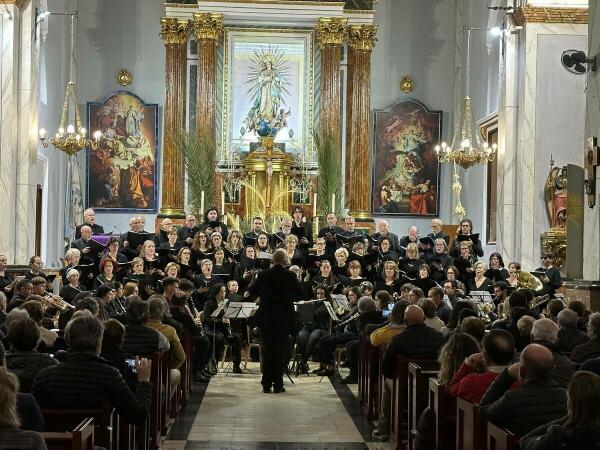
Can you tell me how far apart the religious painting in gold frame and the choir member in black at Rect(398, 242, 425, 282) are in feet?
25.6

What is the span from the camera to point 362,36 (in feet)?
76.5

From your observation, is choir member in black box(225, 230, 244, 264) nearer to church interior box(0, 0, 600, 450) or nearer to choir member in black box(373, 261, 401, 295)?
church interior box(0, 0, 600, 450)

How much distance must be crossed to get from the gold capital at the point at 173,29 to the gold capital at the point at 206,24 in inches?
16.0

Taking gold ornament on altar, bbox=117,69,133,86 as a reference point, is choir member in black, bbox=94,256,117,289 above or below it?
below

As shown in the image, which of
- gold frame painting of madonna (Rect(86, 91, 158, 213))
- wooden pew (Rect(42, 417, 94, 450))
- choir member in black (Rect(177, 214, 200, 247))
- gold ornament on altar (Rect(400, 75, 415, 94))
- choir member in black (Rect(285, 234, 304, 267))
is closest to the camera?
wooden pew (Rect(42, 417, 94, 450))

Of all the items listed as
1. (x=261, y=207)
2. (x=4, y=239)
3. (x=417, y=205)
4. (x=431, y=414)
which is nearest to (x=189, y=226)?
(x=4, y=239)

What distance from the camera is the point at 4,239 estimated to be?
16453 mm

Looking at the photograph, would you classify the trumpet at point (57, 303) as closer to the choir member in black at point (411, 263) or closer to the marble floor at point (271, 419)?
the marble floor at point (271, 419)

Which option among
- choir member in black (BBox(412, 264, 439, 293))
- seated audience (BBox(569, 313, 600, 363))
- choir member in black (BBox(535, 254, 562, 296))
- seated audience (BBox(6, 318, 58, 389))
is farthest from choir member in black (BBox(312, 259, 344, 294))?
seated audience (BBox(6, 318, 58, 389))

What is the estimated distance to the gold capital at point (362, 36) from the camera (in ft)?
76.4

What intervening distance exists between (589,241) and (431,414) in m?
6.47

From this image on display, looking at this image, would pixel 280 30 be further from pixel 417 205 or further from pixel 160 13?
pixel 417 205

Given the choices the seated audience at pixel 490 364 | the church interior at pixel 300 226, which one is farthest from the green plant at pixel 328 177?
the seated audience at pixel 490 364

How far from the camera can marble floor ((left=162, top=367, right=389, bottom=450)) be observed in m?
9.12
